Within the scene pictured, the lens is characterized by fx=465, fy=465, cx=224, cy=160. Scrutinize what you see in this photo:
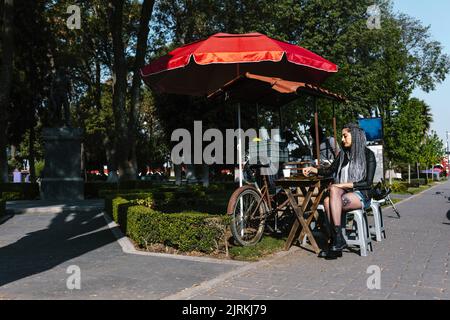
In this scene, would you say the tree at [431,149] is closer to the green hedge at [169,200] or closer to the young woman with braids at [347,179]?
the green hedge at [169,200]

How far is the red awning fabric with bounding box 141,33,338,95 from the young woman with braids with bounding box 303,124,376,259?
146 centimetres

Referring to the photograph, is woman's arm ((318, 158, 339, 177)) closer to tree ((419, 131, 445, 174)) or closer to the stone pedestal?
the stone pedestal

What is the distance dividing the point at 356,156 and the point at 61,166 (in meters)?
15.1

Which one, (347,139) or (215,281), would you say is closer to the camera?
(215,281)

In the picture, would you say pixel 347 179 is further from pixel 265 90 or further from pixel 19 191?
pixel 19 191

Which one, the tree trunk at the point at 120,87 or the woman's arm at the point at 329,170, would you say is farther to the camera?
the tree trunk at the point at 120,87

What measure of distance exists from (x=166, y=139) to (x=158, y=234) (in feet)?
88.7

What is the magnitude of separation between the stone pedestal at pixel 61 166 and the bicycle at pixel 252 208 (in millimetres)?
13269

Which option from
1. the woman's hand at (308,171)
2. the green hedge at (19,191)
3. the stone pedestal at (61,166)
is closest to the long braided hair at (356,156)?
the woman's hand at (308,171)

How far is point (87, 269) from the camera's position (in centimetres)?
601

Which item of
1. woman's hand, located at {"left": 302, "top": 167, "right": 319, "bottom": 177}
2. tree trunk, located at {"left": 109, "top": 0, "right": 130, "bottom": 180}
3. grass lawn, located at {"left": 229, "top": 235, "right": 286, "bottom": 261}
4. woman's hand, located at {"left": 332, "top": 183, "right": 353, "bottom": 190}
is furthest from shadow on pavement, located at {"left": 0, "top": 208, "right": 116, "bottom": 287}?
tree trunk, located at {"left": 109, "top": 0, "right": 130, "bottom": 180}

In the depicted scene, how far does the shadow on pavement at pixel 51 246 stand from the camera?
20.4ft

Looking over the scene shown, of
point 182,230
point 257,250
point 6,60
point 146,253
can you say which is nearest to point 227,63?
point 182,230
